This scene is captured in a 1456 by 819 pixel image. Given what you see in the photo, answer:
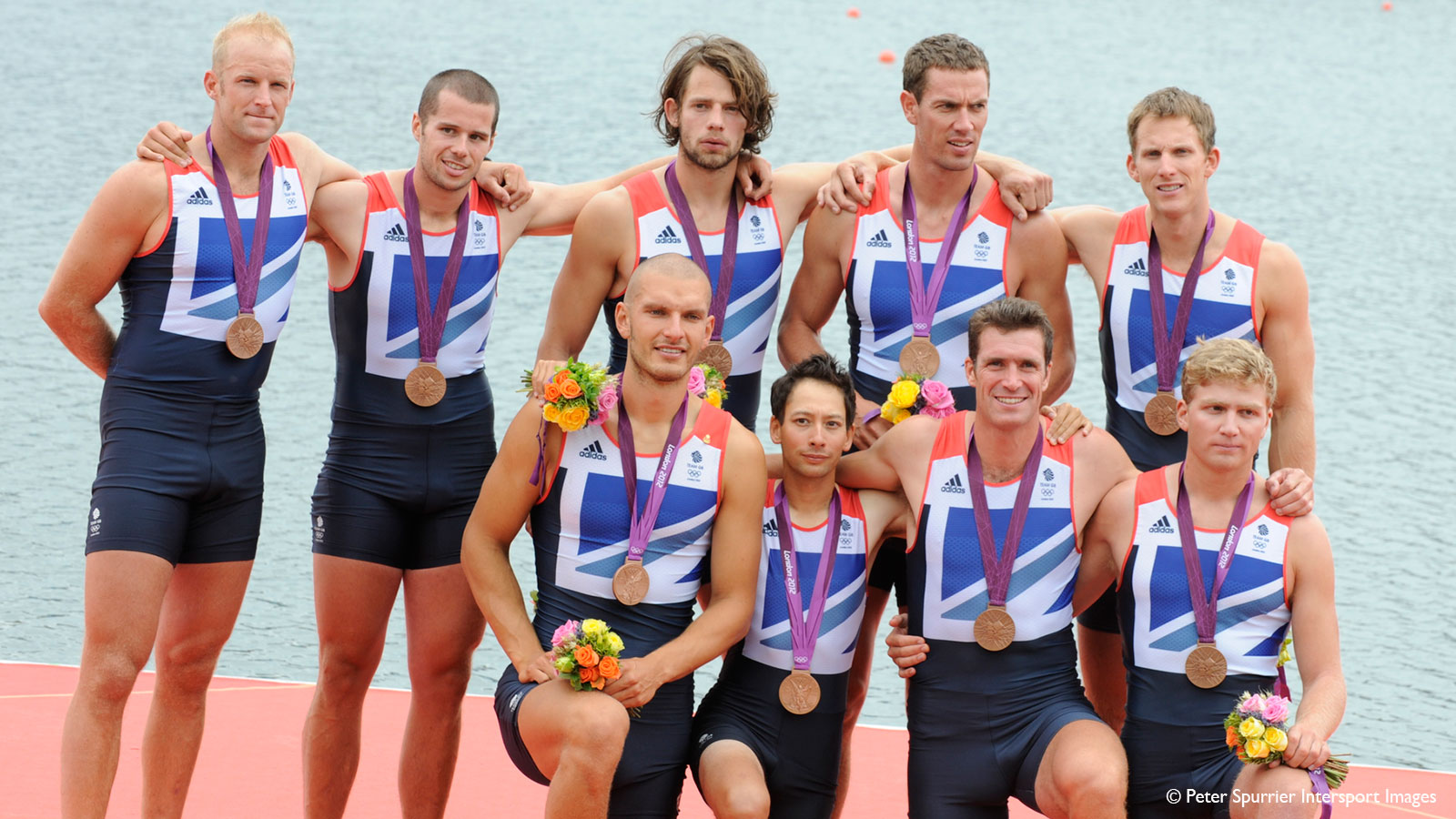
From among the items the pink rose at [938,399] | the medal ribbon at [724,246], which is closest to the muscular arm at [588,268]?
the medal ribbon at [724,246]

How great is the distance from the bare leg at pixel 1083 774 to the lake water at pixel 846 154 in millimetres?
2106

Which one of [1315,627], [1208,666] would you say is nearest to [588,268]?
[1208,666]

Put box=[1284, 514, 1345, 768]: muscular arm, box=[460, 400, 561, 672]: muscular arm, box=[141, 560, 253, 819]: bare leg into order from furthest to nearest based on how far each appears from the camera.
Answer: box=[141, 560, 253, 819]: bare leg → box=[460, 400, 561, 672]: muscular arm → box=[1284, 514, 1345, 768]: muscular arm

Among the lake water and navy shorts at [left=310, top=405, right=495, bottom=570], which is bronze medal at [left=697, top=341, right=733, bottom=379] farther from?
the lake water

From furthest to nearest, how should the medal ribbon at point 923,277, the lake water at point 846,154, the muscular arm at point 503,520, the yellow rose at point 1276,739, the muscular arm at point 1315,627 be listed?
the lake water at point 846,154 < the medal ribbon at point 923,277 < the muscular arm at point 503,520 < the muscular arm at point 1315,627 < the yellow rose at point 1276,739

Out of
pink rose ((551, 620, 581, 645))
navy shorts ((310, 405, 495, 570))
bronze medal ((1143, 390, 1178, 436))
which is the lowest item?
pink rose ((551, 620, 581, 645))

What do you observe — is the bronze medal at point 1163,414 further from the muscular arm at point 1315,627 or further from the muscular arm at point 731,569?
the muscular arm at point 731,569

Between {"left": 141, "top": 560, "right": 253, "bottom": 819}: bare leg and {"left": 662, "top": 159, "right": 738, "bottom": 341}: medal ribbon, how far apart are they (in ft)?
4.79

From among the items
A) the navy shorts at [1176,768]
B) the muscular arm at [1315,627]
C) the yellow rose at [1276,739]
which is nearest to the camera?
the yellow rose at [1276,739]

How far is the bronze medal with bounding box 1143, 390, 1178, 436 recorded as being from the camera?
183 inches

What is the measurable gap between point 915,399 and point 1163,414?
685 millimetres

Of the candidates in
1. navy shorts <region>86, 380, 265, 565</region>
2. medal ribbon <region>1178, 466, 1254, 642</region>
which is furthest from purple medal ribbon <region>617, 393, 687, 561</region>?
medal ribbon <region>1178, 466, 1254, 642</region>

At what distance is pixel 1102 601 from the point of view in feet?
15.9

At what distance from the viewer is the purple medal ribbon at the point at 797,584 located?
437cm
